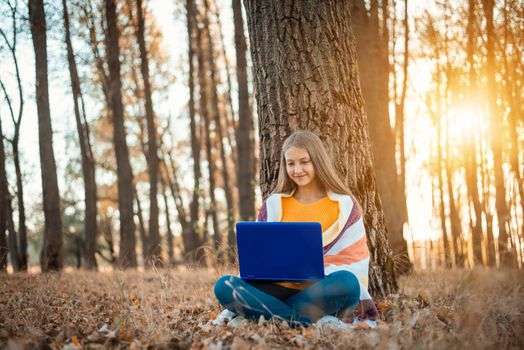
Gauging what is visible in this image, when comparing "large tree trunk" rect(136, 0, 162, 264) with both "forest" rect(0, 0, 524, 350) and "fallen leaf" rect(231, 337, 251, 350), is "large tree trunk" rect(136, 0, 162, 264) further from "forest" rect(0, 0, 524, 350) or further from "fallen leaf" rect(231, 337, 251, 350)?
"fallen leaf" rect(231, 337, 251, 350)

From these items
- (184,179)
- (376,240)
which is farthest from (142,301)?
(184,179)

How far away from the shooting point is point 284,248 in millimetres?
3234

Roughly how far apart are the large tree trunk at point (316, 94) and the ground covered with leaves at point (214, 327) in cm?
94

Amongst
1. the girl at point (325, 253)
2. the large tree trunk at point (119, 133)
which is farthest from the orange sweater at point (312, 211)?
the large tree trunk at point (119, 133)

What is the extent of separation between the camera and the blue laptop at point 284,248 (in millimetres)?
3207

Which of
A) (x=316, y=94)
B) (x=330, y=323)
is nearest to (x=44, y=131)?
(x=316, y=94)

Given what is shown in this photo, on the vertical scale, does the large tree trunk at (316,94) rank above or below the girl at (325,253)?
above

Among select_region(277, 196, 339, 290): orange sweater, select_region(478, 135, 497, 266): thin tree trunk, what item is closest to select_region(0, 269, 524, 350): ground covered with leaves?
select_region(277, 196, 339, 290): orange sweater

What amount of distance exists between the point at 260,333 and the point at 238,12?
9982 mm

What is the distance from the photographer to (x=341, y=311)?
3520 millimetres

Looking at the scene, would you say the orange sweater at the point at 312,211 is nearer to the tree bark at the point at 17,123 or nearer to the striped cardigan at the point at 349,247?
the striped cardigan at the point at 349,247

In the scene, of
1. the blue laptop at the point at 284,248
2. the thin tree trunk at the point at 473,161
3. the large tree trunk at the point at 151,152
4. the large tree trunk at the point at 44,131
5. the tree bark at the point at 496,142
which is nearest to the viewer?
the blue laptop at the point at 284,248

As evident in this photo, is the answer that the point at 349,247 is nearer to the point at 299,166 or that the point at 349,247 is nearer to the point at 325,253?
the point at 325,253

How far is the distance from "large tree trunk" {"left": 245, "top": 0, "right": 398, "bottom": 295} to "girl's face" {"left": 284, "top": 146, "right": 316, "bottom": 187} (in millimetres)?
514
